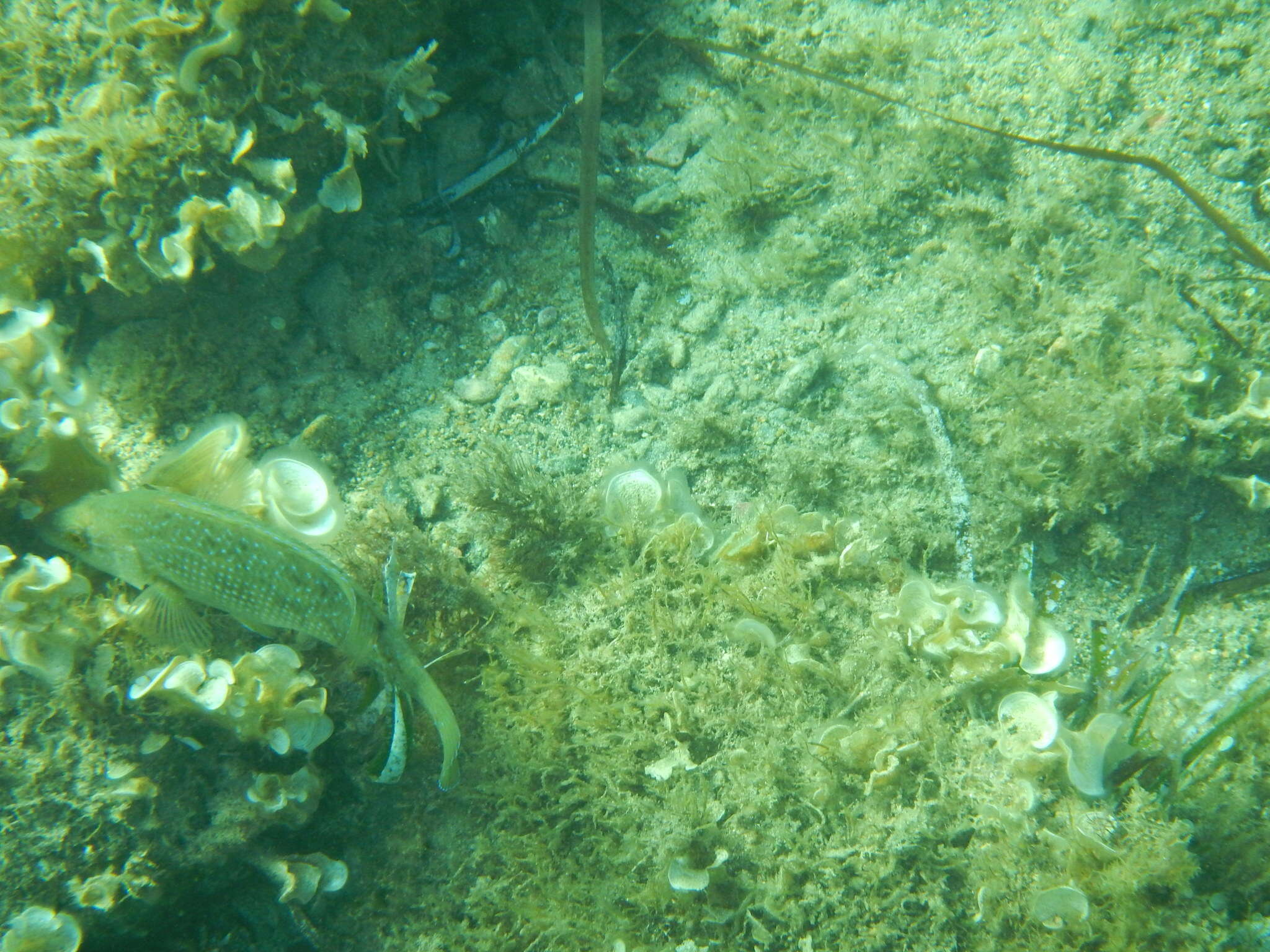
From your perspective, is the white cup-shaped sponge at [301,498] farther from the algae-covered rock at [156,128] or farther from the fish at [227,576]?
the algae-covered rock at [156,128]

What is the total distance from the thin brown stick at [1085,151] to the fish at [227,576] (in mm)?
3310

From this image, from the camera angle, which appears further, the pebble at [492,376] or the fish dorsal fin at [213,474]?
the pebble at [492,376]

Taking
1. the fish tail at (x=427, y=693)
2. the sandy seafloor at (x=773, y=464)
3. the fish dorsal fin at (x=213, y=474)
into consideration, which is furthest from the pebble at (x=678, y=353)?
the fish dorsal fin at (x=213, y=474)

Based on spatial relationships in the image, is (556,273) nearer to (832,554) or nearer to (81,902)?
(832,554)

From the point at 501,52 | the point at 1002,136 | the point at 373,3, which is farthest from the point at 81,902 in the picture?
the point at 1002,136

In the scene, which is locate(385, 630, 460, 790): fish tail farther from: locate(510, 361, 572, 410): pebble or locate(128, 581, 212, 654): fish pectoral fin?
locate(510, 361, 572, 410): pebble

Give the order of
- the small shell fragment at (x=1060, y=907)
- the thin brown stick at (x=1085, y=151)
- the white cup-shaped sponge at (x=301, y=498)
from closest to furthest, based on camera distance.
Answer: the small shell fragment at (x=1060, y=907) → the white cup-shaped sponge at (x=301, y=498) → the thin brown stick at (x=1085, y=151)

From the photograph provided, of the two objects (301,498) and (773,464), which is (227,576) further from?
(773,464)

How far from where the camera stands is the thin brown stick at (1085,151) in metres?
2.69

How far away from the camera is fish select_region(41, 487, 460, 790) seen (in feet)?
6.93

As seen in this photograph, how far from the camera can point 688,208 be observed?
3434 mm

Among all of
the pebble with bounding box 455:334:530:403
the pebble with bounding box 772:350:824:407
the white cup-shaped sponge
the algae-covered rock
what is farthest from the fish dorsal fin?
the pebble with bounding box 772:350:824:407

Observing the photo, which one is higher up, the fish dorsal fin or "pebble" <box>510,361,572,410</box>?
"pebble" <box>510,361,572,410</box>

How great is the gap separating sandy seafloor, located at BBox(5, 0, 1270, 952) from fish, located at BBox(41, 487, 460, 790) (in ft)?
1.10
